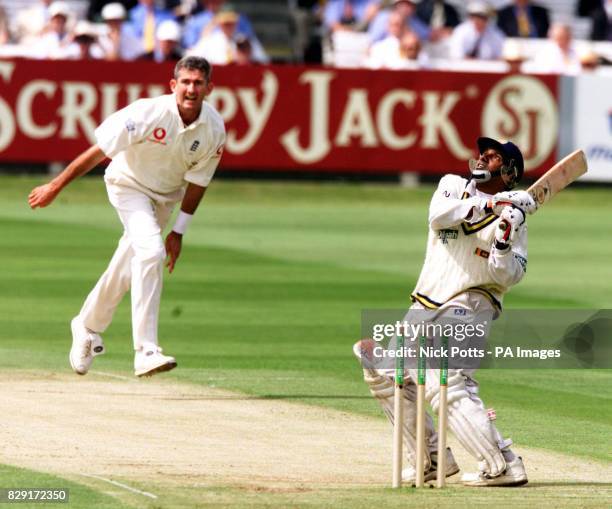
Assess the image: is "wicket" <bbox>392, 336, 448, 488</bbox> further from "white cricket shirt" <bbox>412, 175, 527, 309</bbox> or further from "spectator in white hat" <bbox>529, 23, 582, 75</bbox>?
"spectator in white hat" <bbox>529, 23, 582, 75</bbox>

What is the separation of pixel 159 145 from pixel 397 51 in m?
14.0

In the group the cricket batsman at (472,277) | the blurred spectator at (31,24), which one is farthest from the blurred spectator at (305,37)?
the cricket batsman at (472,277)

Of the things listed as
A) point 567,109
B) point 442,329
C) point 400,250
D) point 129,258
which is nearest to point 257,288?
point 400,250

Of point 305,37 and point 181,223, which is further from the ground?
point 305,37

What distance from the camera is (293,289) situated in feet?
47.6

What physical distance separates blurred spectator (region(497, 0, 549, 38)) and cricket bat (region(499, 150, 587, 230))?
58.0 ft

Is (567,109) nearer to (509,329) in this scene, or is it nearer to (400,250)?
(400,250)

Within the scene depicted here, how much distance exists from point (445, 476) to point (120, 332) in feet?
18.1

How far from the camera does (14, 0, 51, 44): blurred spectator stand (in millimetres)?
23500

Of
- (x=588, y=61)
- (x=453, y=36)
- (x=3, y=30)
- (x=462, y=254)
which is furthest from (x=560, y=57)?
(x=462, y=254)

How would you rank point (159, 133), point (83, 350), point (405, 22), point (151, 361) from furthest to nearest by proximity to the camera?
point (405, 22) < point (83, 350) < point (159, 133) < point (151, 361)

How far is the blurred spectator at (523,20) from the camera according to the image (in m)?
25.8

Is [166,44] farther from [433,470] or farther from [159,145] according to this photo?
[433,470]

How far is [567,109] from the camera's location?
76.0 ft
